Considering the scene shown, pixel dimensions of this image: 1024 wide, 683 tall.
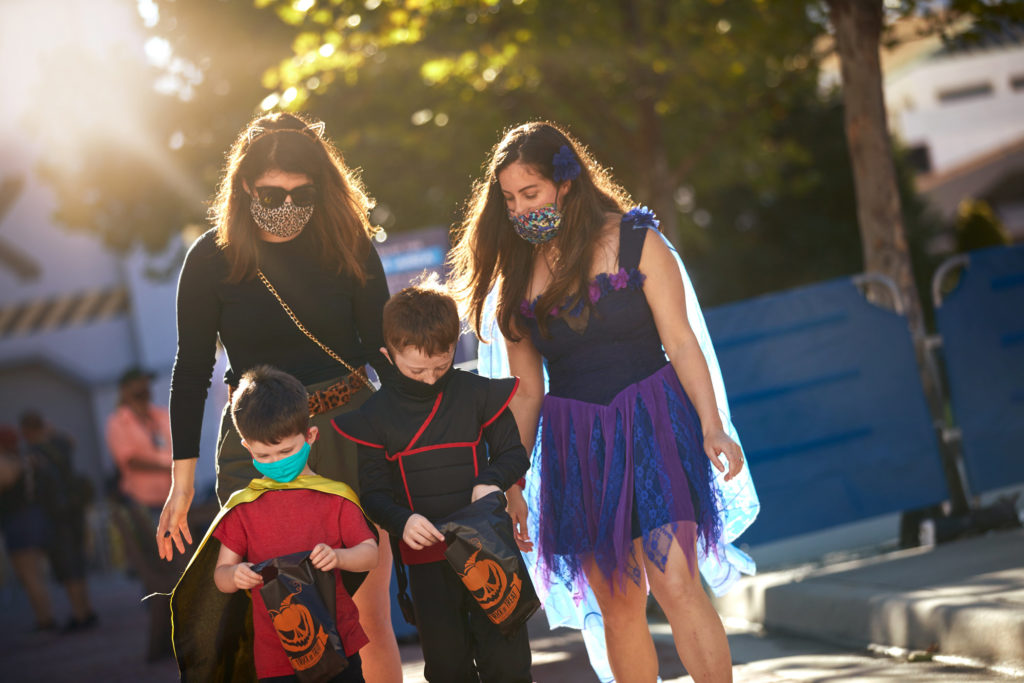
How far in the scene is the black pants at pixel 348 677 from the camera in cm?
345

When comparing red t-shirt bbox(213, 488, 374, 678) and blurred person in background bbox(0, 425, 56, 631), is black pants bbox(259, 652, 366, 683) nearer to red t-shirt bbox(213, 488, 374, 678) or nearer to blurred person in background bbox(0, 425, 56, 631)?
red t-shirt bbox(213, 488, 374, 678)

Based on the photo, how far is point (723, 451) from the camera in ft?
11.8

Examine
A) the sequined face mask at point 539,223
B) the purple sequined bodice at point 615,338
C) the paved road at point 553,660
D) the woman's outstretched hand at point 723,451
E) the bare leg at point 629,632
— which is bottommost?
the paved road at point 553,660

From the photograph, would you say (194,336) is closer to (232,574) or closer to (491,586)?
(232,574)

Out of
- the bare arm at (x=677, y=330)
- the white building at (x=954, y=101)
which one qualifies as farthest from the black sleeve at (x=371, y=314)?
the white building at (x=954, y=101)

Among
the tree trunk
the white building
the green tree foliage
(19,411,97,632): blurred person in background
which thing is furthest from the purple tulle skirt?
the white building

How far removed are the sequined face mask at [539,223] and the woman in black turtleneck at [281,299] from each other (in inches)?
22.6

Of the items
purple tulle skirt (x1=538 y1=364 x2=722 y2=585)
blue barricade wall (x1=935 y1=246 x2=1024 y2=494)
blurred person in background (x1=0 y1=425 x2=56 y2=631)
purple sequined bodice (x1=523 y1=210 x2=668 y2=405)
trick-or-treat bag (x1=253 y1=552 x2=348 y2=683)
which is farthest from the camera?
blurred person in background (x1=0 y1=425 x2=56 y2=631)

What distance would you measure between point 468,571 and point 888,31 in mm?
7238

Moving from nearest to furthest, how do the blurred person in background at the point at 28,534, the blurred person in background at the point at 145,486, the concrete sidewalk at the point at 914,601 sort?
the concrete sidewalk at the point at 914,601, the blurred person in background at the point at 145,486, the blurred person in background at the point at 28,534

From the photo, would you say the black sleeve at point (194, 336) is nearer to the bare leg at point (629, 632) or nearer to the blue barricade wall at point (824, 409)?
the bare leg at point (629, 632)

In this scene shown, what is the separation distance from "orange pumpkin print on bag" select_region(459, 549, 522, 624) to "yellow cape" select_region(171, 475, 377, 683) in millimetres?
400

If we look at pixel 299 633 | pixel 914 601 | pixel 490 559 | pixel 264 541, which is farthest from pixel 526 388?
pixel 914 601

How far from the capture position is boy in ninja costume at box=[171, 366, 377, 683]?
3453 millimetres
